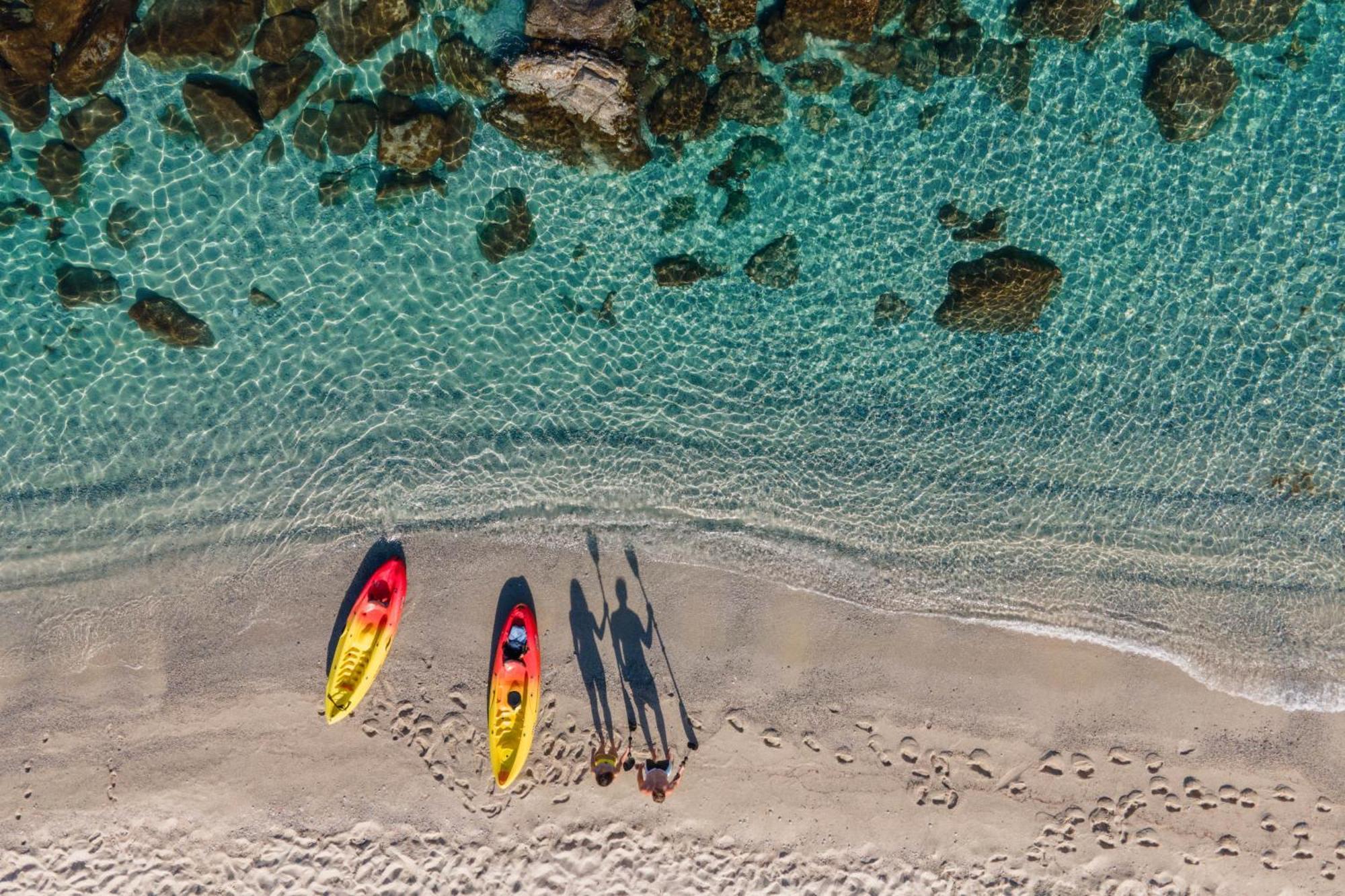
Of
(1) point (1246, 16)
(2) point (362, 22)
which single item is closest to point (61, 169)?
(2) point (362, 22)

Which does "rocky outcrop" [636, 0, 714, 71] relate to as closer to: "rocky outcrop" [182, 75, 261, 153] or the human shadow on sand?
"rocky outcrop" [182, 75, 261, 153]

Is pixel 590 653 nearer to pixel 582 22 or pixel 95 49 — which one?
pixel 582 22

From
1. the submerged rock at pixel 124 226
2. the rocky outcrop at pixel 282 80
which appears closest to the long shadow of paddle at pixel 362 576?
the submerged rock at pixel 124 226

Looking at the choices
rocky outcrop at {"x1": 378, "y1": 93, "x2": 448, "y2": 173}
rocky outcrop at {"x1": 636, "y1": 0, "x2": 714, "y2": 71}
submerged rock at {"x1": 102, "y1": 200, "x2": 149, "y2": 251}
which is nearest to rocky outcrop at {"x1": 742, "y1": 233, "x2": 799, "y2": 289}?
rocky outcrop at {"x1": 636, "y1": 0, "x2": 714, "y2": 71}

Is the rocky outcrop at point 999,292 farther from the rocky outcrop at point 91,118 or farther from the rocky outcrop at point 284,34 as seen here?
the rocky outcrop at point 91,118

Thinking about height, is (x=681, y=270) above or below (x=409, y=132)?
below

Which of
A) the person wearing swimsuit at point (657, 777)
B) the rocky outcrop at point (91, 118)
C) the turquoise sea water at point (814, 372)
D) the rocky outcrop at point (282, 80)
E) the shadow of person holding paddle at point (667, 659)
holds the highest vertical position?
the rocky outcrop at point (282, 80)
